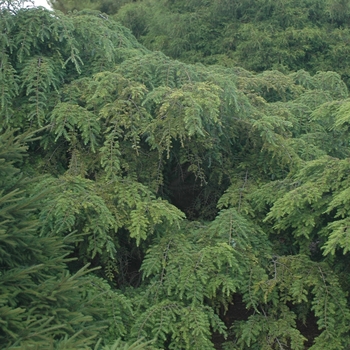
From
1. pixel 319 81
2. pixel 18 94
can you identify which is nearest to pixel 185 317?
pixel 18 94

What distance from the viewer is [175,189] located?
20.0 ft

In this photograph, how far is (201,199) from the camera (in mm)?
5883

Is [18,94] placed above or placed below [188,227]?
above

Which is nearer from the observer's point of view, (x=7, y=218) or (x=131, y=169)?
(x=7, y=218)

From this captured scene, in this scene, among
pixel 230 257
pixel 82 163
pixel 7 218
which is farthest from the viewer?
pixel 82 163

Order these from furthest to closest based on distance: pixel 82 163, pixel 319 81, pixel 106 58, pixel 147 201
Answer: pixel 319 81 → pixel 106 58 → pixel 82 163 → pixel 147 201

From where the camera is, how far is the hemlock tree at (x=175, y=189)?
13.5 feet

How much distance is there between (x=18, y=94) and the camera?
4992mm

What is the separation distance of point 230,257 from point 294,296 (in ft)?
2.00

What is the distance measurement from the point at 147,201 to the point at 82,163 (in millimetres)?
833

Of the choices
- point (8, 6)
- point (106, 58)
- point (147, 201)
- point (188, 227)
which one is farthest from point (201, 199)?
point (8, 6)

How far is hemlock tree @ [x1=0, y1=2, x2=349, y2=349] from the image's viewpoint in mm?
4113

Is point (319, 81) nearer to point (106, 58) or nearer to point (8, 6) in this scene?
point (106, 58)

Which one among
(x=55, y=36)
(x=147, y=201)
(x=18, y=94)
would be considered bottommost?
(x=147, y=201)
